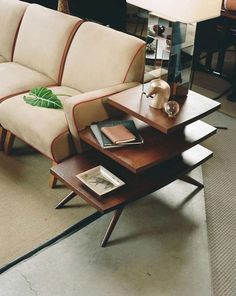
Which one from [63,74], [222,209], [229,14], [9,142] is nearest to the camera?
[222,209]

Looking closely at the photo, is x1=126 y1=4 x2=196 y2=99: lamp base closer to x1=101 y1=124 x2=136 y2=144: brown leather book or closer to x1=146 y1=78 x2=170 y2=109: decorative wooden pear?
x1=146 y1=78 x2=170 y2=109: decorative wooden pear

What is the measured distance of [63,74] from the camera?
2553 millimetres

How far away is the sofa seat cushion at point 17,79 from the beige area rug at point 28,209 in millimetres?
415

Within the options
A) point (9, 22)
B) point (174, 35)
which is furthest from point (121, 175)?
point (9, 22)

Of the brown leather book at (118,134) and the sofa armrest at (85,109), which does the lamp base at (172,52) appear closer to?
the sofa armrest at (85,109)

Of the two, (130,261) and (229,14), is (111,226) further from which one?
(229,14)

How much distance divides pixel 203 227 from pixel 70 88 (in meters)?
1.18

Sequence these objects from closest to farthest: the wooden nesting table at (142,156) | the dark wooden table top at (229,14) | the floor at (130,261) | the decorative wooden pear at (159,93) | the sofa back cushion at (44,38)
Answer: the floor at (130,261) → the wooden nesting table at (142,156) → the decorative wooden pear at (159,93) → the sofa back cushion at (44,38) → the dark wooden table top at (229,14)

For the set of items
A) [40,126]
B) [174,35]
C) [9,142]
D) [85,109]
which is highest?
[174,35]

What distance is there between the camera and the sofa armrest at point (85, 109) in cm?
201

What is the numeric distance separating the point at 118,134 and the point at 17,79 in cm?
97

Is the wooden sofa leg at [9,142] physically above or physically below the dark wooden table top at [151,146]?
below

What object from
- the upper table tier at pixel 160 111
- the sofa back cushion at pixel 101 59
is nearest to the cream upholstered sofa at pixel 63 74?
the sofa back cushion at pixel 101 59

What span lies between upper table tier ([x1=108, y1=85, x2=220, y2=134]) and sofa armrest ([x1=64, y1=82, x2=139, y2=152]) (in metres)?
0.07
